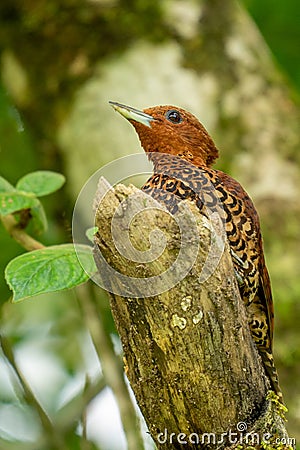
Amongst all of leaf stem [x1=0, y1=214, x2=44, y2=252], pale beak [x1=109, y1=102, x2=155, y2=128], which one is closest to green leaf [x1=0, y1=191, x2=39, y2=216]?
leaf stem [x1=0, y1=214, x2=44, y2=252]

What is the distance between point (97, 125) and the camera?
405 cm

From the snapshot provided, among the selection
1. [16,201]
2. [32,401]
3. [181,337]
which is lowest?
[32,401]

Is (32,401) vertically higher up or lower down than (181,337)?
lower down

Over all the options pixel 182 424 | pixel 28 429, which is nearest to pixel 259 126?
pixel 28 429

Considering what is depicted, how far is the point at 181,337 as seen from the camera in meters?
1.99

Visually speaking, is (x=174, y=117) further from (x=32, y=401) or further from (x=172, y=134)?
(x=32, y=401)

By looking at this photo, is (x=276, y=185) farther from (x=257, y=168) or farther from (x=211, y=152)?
(x=211, y=152)

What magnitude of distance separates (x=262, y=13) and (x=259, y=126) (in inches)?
96.5

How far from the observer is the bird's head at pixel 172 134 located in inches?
114

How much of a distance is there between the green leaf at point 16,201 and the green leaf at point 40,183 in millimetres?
64

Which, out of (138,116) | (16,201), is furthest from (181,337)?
(138,116)

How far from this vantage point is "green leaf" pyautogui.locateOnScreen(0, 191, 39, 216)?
2.59 metres

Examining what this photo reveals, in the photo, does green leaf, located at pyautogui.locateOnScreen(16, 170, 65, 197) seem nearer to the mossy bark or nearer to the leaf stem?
the leaf stem

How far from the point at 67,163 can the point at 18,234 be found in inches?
51.5
